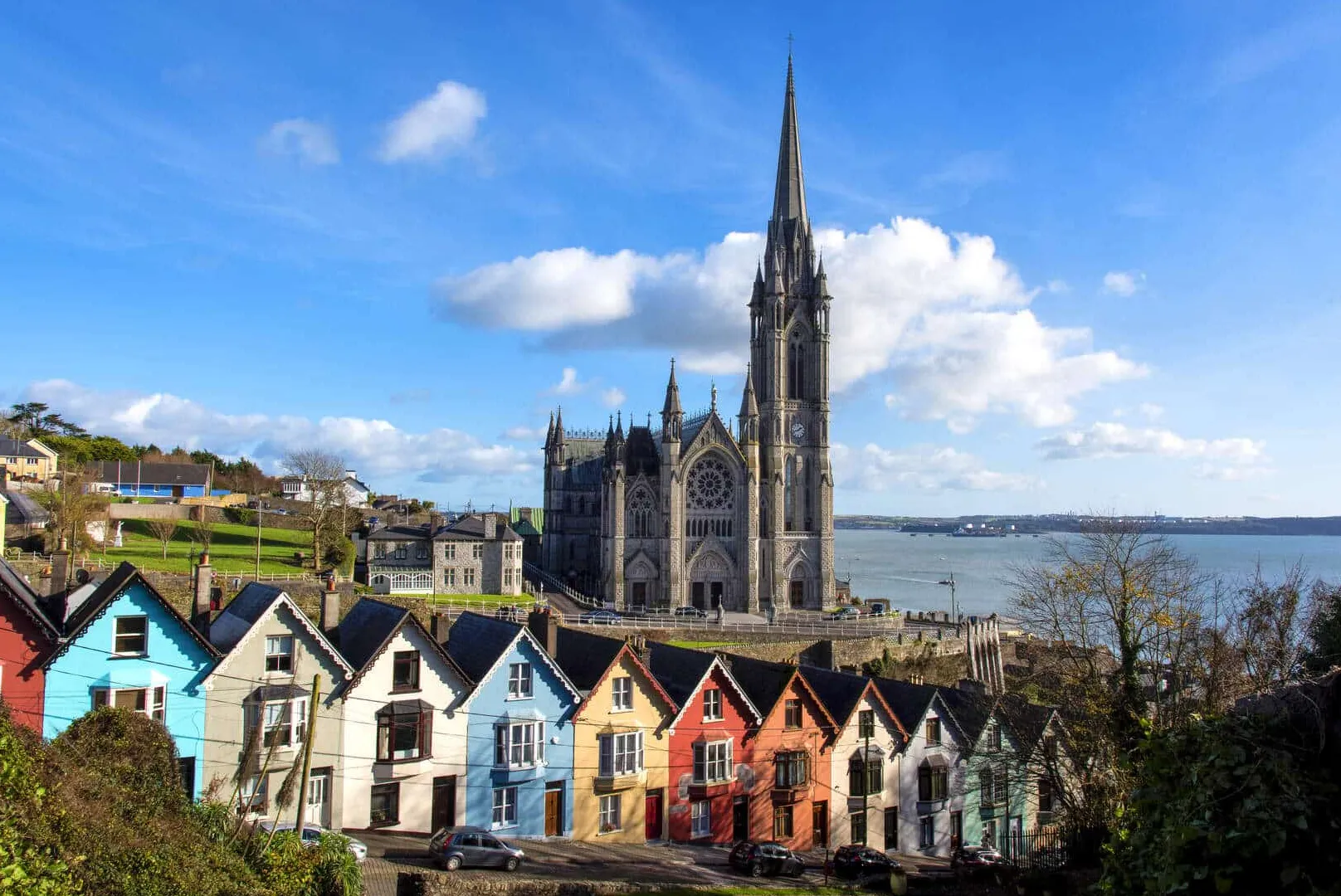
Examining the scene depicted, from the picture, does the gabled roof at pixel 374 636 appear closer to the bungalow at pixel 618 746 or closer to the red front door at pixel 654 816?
the bungalow at pixel 618 746

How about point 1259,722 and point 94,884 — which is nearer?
point 1259,722

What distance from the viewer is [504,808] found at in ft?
86.5

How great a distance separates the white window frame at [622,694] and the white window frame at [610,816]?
2.62m

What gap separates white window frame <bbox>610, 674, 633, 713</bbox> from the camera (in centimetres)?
2816

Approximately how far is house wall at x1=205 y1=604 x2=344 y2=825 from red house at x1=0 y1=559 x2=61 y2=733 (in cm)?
367

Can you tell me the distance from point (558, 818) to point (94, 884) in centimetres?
1623

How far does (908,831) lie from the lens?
32.0 m

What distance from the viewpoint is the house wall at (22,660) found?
20.8 meters

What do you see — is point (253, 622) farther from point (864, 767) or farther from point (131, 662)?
point (864, 767)

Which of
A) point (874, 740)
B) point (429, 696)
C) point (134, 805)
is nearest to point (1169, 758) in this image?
point (134, 805)

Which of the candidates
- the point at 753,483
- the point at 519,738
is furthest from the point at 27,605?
the point at 753,483

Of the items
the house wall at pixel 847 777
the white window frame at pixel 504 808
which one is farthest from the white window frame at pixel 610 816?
the house wall at pixel 847 777

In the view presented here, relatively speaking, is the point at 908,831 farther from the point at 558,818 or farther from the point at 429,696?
the point at 429,696

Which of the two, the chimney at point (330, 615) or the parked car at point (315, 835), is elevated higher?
the chimney at point (330, 615)
